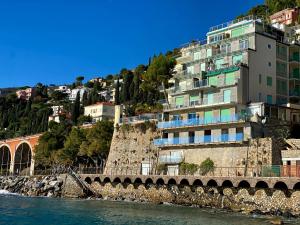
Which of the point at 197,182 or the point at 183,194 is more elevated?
the point at 197,182

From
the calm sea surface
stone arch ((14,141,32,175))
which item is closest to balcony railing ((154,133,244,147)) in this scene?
the calm sea surface

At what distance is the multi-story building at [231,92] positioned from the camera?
4819cm

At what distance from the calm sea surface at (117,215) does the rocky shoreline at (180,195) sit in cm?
192

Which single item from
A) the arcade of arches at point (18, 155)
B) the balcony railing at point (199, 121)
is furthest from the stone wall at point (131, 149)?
the arcade of arches at point (18, 155)

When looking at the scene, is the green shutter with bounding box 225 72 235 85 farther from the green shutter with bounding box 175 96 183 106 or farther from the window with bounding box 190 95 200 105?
the green shutter with bounding box 175 96 183 106

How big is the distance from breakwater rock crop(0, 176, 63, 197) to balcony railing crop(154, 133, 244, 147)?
14561mm

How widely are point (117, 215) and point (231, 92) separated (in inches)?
790

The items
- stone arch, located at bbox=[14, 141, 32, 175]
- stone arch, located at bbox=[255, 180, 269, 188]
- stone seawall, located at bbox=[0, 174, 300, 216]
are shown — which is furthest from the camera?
stone arch, located at bbox=[14, 141, 32, 175]

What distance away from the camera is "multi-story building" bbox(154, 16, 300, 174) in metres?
48.2

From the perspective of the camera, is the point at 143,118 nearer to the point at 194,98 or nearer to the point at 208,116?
the point at 194,98

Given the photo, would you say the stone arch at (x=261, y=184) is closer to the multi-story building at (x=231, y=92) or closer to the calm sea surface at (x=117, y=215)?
the calm sea surface at (x=117, y=215)

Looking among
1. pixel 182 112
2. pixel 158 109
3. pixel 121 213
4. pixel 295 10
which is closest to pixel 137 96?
pixel 295 10

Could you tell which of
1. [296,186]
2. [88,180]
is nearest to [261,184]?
[296,186]

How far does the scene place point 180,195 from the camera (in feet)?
149
